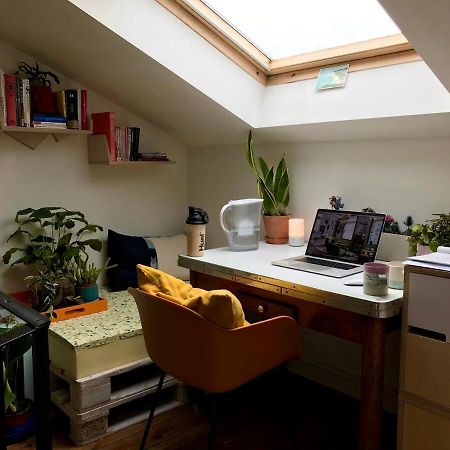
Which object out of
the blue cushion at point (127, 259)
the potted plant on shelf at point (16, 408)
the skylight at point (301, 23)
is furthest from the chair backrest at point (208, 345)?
the skylight at point (301, 23)

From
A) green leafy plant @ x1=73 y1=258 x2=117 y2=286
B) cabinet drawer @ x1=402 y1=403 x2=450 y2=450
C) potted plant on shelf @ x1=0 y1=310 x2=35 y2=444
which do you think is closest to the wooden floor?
potted plant on shelf @ x1=0 y1=310 x2=35 y2=444

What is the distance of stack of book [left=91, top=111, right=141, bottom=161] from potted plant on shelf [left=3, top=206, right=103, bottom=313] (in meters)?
0.43

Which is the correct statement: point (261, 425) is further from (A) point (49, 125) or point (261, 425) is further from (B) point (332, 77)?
(A) point (49, 125)

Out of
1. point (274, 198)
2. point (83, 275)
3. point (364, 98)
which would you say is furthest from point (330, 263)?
point (83, 275)

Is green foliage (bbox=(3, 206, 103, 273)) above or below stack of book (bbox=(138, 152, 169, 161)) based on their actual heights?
below

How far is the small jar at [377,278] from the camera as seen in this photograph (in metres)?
1.59

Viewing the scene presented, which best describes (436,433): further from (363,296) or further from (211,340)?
(211,340)

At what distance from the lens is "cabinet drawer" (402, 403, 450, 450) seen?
59.6 inches

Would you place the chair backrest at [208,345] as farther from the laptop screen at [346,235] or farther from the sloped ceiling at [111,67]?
the sloped ceiling at [111,67]

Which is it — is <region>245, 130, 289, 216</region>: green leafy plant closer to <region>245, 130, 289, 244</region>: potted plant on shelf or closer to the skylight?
<region>245, 130, 289, 244</region>: potted plant on shelf

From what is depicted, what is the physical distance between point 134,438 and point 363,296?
1226mm

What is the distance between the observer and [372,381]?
161 cm

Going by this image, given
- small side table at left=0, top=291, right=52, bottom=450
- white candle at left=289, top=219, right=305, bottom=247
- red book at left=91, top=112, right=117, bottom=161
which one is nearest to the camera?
small side table at left=0, top=291, right=52, bottom=450

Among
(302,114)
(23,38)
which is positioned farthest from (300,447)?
(23,38)
